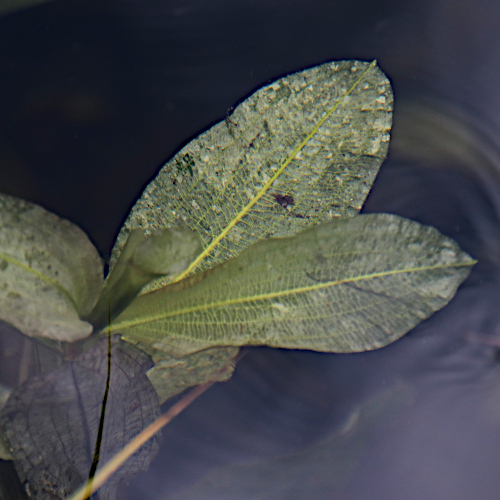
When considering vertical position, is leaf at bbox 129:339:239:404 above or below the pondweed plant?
below

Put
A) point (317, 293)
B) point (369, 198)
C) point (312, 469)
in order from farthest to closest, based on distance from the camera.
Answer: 1. point (369, 198)
2. point (312, 469)
3. point (317, 293)

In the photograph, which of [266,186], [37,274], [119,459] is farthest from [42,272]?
[266,186]

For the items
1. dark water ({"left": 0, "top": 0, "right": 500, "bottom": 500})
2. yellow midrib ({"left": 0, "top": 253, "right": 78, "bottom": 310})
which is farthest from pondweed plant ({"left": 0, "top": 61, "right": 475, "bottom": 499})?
dark water ({"left": 0, "top": 0, "right": 500, "bottom": 500})

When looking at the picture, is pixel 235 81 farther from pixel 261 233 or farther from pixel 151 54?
pixel 261 233

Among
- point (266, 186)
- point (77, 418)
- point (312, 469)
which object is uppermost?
point (266, 186)

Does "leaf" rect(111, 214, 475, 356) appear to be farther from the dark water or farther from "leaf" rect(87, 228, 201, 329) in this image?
the dark water

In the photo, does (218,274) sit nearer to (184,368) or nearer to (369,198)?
(184,368)

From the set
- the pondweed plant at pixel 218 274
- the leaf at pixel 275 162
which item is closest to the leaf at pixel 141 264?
the pondweed plant at pixel 218 274
